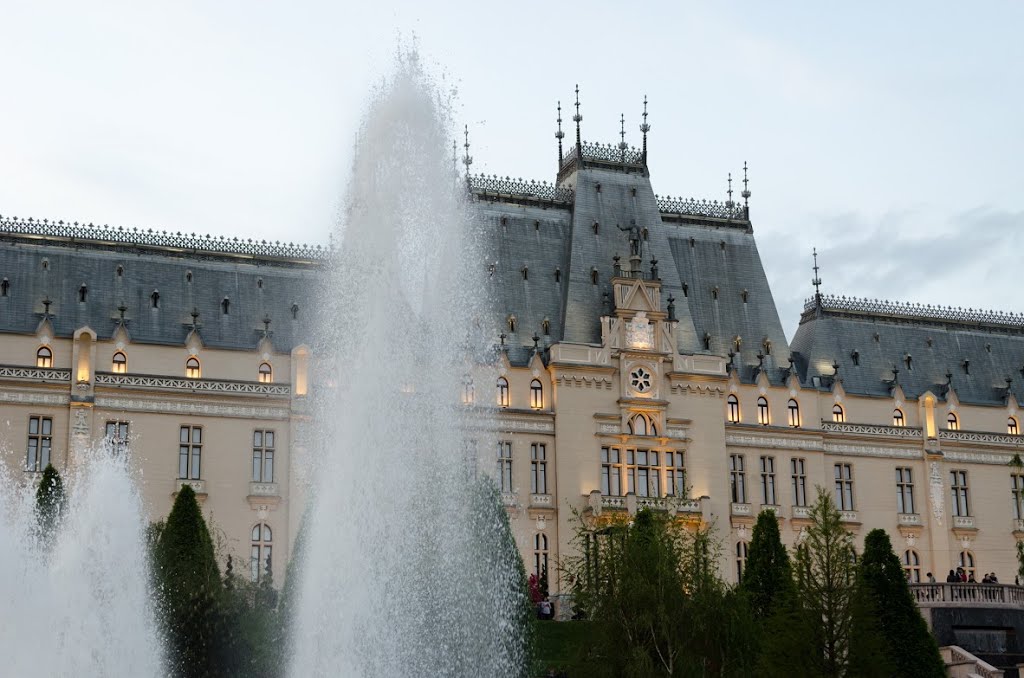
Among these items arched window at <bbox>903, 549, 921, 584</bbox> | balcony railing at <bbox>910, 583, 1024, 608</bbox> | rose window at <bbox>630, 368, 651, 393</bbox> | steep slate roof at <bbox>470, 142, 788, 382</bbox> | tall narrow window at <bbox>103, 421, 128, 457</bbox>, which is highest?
steep slate roof at <bbox>470, 142, 788, 382</bbox>

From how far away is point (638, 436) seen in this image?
81.2 meters

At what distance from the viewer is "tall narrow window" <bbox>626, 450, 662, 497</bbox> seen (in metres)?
80.8

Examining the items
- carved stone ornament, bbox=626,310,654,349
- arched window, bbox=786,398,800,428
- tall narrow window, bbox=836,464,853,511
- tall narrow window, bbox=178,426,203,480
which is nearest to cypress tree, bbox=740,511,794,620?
carved stone ornament, bbox=626,310,654,349

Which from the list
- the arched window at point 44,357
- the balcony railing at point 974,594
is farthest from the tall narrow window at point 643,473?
the arched window at point 44,357

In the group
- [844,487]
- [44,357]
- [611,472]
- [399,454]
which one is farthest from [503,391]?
[399,454]

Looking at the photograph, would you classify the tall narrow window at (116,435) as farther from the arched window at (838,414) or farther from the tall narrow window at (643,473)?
the arched window at (838,414)

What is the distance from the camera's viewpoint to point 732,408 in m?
85.4

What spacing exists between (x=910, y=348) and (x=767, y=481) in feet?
49.0

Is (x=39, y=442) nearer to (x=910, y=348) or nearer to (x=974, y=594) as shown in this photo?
(x=974, y=594)

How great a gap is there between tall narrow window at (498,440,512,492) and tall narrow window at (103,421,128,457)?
59.7ft

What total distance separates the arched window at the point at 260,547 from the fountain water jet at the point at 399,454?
27378mm

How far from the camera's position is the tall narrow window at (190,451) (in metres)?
75.0

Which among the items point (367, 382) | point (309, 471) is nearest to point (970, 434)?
point (309, 471)

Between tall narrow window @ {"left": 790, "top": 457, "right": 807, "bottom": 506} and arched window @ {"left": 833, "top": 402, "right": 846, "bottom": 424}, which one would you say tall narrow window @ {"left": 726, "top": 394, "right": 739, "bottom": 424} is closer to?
tall narrow window @ {"left": 790, "top": 457, "right": 807, "bottom": 506}
